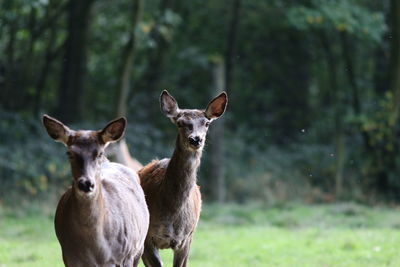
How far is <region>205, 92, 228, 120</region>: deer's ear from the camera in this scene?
8.85m

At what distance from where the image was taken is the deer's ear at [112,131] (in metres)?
6.80

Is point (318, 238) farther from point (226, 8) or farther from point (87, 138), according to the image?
point (226, 8)

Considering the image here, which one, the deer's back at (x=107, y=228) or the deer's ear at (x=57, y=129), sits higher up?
the deer's ear at (x=57, y=129)

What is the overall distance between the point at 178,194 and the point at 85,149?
245 cm

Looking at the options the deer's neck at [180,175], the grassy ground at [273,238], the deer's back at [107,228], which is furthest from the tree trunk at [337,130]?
the deer's back at [107,228]

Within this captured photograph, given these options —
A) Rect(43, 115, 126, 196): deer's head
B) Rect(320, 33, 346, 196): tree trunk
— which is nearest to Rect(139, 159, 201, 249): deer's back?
Rect(43, 115, 126, 196): deer's head

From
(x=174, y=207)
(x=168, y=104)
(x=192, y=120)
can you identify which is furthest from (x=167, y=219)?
(x=168, y=104)

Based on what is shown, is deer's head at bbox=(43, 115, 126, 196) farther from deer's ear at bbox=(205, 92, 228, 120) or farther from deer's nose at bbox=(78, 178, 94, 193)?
deer's ear at bbox=(205, 92, 228, 120)

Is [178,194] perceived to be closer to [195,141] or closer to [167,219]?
[167,219]

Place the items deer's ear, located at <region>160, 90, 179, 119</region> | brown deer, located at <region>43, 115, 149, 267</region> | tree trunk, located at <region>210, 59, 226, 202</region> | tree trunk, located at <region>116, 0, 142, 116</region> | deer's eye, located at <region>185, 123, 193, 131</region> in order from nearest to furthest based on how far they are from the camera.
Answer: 1. brown deer, located at <region>43, 115, 149, 267</region>
2. deer's eye, located at <region>185, 123, 193, 131</region>
3. deer's ear, located at <region>160, 90, 179, 119</region>
4. tree trunk, located at <region>116, 0, 142, 116</region>
5. tree trunk, located at <region>210, 59, 226, 202</region>

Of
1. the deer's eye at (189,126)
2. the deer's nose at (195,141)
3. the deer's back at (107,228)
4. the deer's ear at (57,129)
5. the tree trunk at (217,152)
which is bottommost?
the tree trunk at (217,152)

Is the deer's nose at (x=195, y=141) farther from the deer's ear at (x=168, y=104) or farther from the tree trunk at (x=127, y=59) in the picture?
the tree trunk at (x=127, y=59)

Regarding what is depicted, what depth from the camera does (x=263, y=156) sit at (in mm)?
24922

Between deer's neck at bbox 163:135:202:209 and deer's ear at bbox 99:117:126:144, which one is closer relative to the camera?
deer's ear at bbox 99:117:126:144
